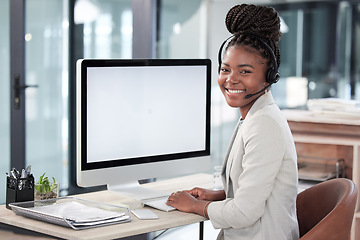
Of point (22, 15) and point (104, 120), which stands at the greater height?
point (22, 15)

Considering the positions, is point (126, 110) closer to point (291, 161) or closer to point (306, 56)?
point (291, 161)

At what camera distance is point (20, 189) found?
6.45 feet

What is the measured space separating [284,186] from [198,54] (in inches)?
107

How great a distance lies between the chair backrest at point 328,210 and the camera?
1879mm

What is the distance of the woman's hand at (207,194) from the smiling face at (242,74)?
0.37m

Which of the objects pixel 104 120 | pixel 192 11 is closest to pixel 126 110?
pixel 104 120

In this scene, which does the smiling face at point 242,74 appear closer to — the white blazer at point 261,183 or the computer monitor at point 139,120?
the white blazer at point 261,183

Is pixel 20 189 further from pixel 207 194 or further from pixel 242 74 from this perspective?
pixel 242 74

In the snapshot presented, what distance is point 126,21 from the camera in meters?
4.16

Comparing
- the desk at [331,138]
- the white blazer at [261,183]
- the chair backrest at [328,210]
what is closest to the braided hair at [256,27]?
the white blazer at [261,183]

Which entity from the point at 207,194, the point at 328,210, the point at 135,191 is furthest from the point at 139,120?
the point at 328,210

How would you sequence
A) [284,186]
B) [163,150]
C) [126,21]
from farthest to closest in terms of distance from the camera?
[126,21] → [163,150] → [284,186]

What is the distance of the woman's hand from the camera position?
2.15 meters

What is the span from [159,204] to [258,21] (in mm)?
735
